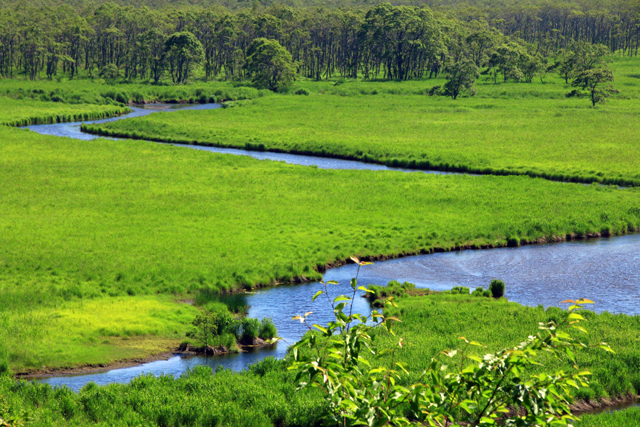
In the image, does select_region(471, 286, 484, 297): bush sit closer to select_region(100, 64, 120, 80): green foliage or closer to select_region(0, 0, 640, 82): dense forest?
select_region(0, 0, 640, 82): dense forest

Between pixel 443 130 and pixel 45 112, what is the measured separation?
58.4 meters

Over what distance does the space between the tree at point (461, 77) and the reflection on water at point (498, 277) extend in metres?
78.8

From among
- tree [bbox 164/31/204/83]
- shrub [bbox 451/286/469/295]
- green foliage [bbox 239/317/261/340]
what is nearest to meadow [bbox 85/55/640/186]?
shrub [bbox 451/286/469/295]

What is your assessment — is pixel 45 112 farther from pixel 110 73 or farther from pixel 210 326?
pixel 210 326

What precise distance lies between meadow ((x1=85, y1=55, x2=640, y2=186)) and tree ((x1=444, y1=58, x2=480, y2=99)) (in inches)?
113

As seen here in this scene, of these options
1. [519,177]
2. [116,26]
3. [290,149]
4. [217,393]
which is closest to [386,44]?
[116,26]

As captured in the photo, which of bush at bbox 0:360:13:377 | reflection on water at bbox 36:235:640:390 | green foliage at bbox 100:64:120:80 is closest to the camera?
bush at bbox 0:360:13:377

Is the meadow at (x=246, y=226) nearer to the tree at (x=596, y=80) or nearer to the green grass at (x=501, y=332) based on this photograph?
the green grass at (x=501, y=332)

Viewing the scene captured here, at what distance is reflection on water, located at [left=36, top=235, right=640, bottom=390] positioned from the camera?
25.8 m

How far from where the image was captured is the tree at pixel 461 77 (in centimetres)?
11438

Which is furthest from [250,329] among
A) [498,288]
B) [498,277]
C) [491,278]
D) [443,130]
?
[443,130]

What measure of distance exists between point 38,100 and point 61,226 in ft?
274

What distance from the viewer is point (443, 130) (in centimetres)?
8238

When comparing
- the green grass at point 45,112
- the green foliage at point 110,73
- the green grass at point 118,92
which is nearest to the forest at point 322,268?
the green grass at point 45,112
